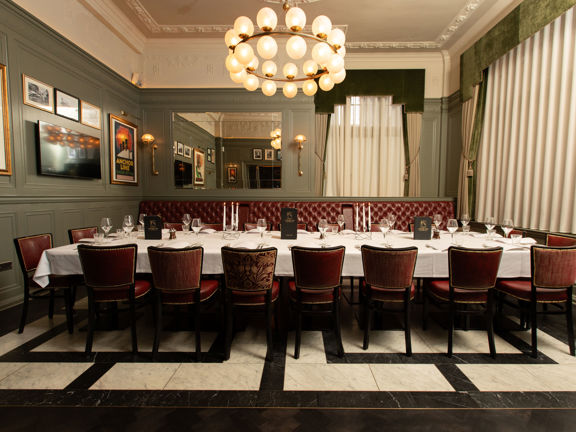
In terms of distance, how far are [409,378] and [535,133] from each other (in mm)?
3747

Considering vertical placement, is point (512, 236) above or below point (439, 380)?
above

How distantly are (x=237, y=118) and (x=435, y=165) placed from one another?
13.9ft

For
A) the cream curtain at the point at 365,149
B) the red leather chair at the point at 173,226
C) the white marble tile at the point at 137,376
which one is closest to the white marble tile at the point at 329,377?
the white marble tile at the point at 137,376

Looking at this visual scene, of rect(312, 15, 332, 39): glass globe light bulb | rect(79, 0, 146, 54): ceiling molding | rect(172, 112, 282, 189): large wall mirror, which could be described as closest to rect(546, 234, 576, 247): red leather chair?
rect(312, 15, 332, 39): glass globe light bulb

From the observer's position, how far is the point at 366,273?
2369 millimetres

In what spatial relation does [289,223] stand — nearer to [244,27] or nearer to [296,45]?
[296,45]

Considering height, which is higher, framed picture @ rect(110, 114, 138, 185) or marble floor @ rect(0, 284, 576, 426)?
framed picture @ rect(110, 114, 138, 185)

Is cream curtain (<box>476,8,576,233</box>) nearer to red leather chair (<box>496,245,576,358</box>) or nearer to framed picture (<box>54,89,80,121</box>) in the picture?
red leather chair (<box>496,245,576,358</box>)

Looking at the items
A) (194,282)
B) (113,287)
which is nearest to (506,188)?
(194,282)

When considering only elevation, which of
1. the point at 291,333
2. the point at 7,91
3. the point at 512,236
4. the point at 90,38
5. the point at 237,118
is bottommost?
the point at 291,333

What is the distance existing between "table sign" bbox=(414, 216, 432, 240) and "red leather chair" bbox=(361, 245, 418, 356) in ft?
2.77

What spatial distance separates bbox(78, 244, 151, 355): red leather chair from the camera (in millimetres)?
2215

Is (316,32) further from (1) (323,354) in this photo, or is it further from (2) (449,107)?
(2) (449,107)

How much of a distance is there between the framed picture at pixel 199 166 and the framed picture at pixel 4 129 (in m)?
2.98
